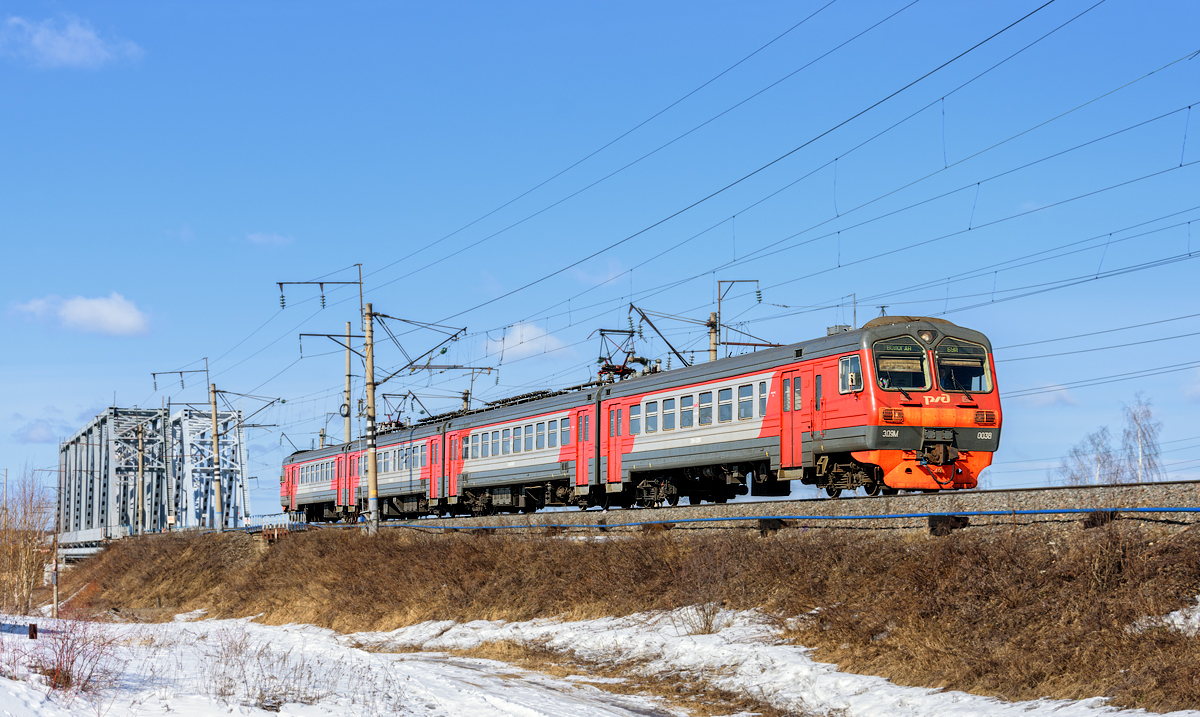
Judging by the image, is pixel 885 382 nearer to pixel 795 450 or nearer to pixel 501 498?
pixel 795 450

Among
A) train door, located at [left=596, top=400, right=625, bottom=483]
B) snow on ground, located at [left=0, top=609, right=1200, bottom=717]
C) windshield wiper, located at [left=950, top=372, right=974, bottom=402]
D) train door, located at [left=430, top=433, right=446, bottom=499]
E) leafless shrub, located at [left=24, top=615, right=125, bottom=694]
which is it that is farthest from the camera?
train door, located at [left=430, top=433, right=446, bottom=499]

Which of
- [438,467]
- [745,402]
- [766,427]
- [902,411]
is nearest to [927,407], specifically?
[902,411]

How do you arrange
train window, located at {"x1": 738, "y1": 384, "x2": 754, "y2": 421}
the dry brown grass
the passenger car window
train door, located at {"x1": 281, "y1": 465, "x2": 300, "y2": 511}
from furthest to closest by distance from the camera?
train door, located at {"x1": 281, "y1": 465, "x2": 300, "y2": 511}
the passenger car window
train window, located at {"x1": 738, "y1": 384, "x2": 754, "y2": 421}
the dry brown grass

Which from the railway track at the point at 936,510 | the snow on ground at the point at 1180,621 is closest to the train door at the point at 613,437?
the railway track at the point at 936,510

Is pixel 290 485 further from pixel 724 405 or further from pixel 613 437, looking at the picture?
pixel 724 405

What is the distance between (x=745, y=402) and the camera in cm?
2509

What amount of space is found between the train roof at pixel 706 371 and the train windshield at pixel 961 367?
0.68 feet

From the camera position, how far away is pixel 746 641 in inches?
706

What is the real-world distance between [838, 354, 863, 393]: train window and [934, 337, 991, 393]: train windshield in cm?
171

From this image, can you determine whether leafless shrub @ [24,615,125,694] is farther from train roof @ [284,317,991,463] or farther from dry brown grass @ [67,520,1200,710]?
train roof @ [284,317,991,463]

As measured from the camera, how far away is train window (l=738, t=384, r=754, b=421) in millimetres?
24906

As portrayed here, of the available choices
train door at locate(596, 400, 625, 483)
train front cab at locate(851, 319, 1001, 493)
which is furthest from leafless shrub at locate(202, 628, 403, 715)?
train door at locate(596, 400, 625, 483)

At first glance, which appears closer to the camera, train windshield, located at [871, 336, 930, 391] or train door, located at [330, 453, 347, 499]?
train windshield, located at [871, 336, 930, 391]

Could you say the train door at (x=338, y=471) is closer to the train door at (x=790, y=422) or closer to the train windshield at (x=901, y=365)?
the train door at (x=790, y=422)
